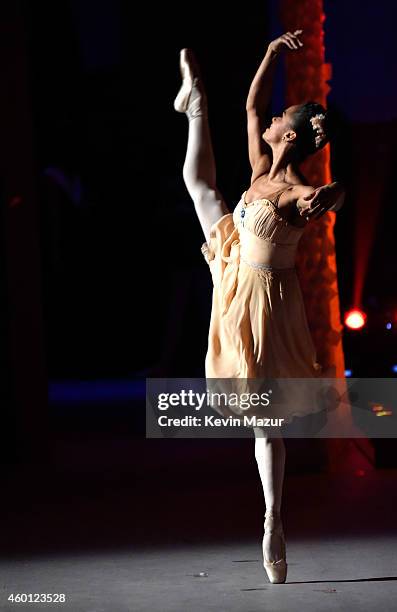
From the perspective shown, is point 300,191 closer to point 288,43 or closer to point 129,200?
point 288,43

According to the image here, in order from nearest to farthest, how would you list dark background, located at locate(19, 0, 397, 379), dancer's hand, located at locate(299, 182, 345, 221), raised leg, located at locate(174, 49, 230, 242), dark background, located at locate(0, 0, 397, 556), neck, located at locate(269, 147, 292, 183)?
dancer's hand, located at locate(299, 182, 345, 221) < neck, located at locate(269, 147, 292, 183) < raised leg, located at locate(174, 49, 230, 242) < dark background, located at locate(0, 0, 397, 556) < dark background, located at locate(19, 0, 397, 379)

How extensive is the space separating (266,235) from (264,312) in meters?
0.25

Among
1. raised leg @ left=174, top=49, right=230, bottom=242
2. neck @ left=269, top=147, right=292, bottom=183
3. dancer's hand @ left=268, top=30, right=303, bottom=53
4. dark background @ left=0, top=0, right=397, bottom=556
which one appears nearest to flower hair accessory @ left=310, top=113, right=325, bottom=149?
neck @ left=269, top=147, right=292, bottom=183

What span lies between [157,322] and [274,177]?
16.0ft

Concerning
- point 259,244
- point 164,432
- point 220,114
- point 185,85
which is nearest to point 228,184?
point 220,114

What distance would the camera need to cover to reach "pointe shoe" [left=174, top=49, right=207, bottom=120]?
3938 millimetres

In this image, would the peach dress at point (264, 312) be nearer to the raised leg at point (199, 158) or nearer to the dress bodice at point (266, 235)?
the dress bodice at point (266, 235)

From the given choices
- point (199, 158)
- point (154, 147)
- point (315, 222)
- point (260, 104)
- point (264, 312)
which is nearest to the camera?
point (264, 312)

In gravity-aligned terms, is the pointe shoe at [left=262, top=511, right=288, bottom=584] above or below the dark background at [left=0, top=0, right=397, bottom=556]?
below

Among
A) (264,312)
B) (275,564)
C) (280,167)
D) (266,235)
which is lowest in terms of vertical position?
(275,564)

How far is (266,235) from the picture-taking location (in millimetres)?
3510

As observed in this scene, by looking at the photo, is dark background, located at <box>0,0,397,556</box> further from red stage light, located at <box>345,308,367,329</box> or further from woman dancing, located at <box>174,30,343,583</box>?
woman dancing, located at <box>174,30,343,583</box>

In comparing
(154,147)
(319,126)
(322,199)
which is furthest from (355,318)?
(322,199)

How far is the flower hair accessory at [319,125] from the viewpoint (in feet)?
11.5
